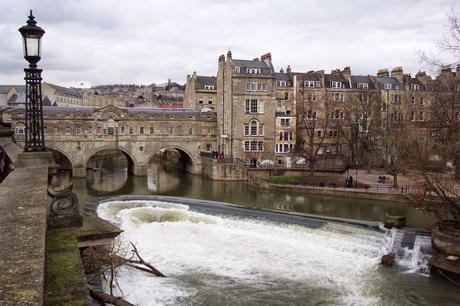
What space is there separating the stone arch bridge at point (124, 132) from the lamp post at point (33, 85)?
135 feet

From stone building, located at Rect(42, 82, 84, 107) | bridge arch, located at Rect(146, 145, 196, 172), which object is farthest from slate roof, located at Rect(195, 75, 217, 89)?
stone building, located at Rect(42, 82, 84, 107)

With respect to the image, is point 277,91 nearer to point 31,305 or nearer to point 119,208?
point 119,208

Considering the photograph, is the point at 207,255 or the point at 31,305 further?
the point at 207,255

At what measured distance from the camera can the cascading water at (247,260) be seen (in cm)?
1650

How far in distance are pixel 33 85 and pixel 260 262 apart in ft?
42.8

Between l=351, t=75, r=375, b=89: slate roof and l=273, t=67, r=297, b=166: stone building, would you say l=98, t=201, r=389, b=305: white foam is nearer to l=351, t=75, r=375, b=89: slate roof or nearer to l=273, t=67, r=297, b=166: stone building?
l=273, t=67, r=297, b=166: stone building

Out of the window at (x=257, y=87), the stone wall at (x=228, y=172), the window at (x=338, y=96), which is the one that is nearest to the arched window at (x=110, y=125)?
the stone wall at (x=228, y=172)

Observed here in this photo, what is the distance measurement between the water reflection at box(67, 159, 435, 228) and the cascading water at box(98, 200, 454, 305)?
8600 millimetres

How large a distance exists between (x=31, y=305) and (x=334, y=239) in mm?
20930

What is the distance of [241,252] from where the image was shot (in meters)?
21.3

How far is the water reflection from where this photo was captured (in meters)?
33.2

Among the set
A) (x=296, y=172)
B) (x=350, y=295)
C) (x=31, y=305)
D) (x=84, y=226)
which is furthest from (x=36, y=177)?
(x=296, y=172)

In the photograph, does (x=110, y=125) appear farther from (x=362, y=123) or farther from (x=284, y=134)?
(x=362, y=123)

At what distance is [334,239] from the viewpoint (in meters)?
22.9
